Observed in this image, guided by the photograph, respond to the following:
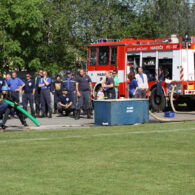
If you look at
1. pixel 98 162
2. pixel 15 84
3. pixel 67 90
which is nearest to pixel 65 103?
pixel 67 90

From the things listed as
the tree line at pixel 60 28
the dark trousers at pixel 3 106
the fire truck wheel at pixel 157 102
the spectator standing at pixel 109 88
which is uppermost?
the tree line at pixel 60 28

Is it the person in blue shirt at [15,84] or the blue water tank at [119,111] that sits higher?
the person in blue shirt at [15,84]

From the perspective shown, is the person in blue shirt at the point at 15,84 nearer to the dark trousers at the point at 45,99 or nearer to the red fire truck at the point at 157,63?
the dark trousers at the point at 45,99

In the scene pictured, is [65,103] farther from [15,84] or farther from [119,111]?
[119,111]

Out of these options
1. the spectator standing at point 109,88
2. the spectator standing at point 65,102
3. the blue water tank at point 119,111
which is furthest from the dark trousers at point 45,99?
the blue water tank at point 119,111

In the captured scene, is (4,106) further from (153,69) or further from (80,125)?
(153,69)

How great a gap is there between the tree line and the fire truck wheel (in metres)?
16.3

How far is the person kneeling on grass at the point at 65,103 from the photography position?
906 inches

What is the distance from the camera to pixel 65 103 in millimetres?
23109

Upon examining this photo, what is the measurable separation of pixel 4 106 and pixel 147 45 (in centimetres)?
1050

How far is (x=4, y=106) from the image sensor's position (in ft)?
53.8

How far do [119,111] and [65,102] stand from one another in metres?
5.99

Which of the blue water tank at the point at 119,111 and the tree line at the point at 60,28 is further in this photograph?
→ the tree line at the point at 60,28

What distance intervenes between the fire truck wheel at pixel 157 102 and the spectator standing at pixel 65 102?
151 inches
